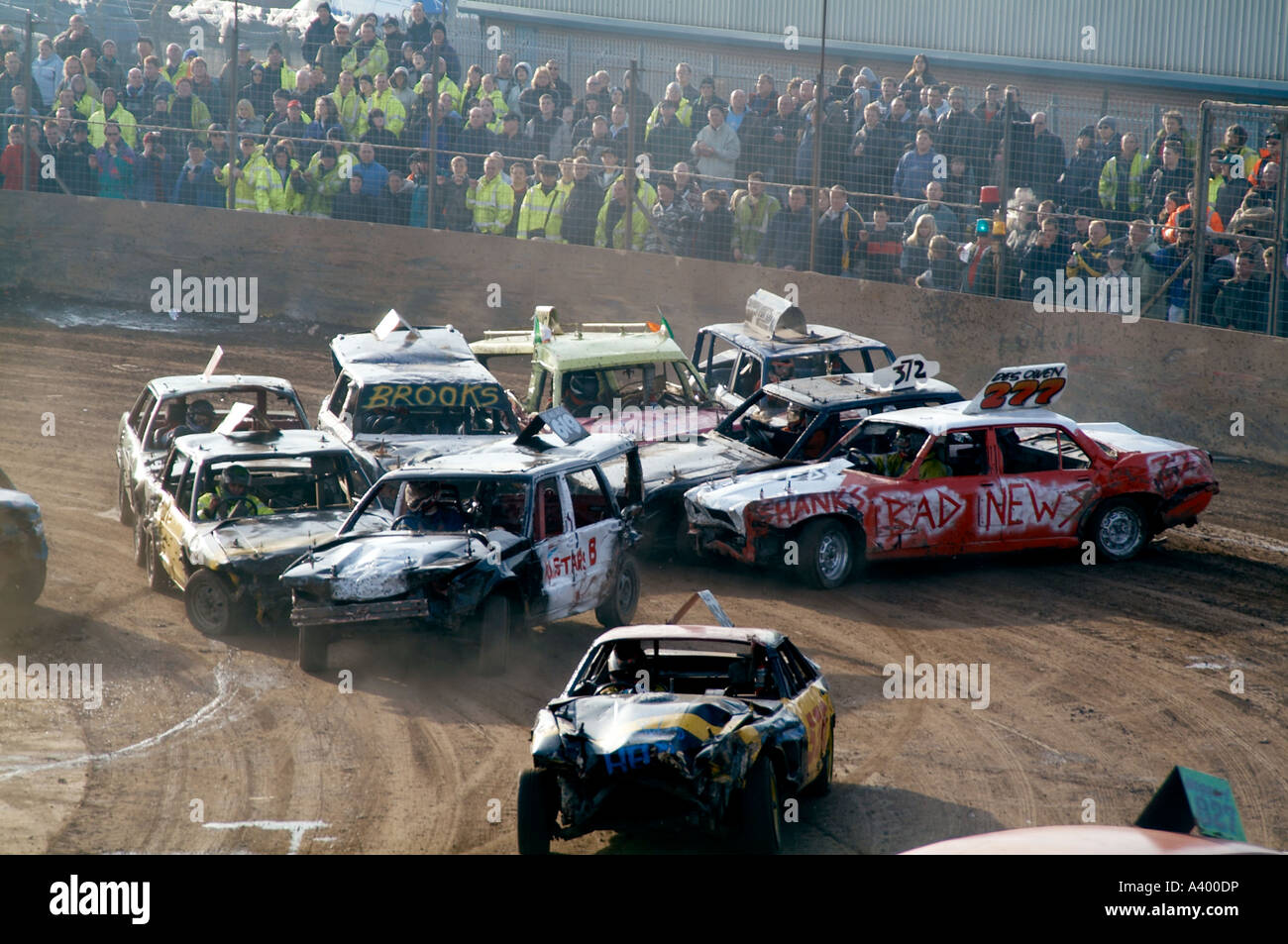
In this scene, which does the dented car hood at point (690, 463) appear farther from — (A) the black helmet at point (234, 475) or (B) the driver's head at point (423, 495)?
(A) the black helmet at point (234, 475)

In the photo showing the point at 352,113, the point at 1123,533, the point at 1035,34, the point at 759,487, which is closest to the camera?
the point at 759,487

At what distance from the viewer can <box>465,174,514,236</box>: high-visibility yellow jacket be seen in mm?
20938

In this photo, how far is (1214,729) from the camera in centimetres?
957

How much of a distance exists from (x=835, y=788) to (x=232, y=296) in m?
16.0

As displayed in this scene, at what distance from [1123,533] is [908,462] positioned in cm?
210

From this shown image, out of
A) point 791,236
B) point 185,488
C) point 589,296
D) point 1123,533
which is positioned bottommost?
point 1123,533

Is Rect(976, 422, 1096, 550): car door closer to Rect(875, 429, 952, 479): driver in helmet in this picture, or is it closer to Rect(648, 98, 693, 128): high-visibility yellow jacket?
Rect(875, 429, 952, 479): driver in helmet

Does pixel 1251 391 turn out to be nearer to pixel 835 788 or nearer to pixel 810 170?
pixel 810 170

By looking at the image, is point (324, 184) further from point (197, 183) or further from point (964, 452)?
point (964, 452)

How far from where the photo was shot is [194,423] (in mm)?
13969

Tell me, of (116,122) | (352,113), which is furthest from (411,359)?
(116,122)

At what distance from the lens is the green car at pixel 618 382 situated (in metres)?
14.7

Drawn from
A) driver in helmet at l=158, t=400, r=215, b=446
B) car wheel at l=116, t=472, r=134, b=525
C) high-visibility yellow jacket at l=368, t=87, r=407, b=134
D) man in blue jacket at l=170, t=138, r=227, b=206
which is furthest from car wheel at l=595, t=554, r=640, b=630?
man in blue jacket at l=170, t=138, r=227, b=206
